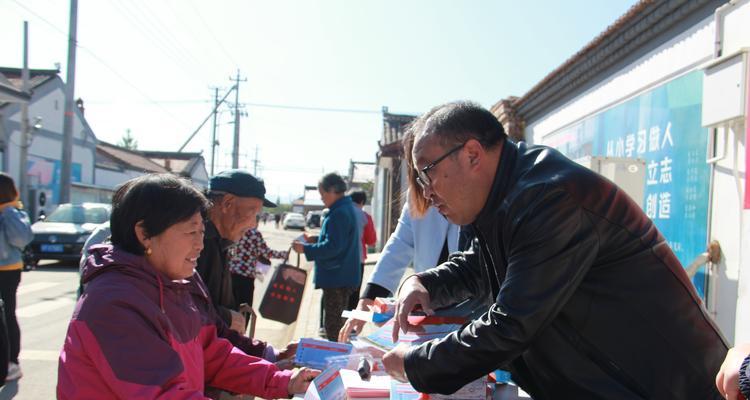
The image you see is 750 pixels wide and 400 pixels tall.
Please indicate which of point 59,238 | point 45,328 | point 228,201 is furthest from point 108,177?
point 228,201

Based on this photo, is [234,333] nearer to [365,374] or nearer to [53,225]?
[365,374]

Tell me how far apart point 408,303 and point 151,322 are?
29.6 inches

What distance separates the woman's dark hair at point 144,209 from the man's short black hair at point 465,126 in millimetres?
804

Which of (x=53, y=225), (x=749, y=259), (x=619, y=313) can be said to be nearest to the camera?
(x=619, y=313)

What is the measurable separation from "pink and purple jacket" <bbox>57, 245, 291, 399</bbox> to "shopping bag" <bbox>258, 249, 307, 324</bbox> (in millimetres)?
2121

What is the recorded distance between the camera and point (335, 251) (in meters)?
4.75

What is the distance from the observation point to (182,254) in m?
1.72

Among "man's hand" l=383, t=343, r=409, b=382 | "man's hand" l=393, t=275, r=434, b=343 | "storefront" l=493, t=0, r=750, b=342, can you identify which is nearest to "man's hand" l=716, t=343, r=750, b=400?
"man's hand" l=383, t=343, r=409, b=382

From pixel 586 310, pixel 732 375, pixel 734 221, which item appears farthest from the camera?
pixel 734 221

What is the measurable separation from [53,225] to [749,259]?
1267 centimetres

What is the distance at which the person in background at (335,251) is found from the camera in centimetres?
479

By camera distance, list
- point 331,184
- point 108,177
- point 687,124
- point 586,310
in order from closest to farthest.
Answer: point 586,310 < point 687,124 < point 331,184 < point 108,177

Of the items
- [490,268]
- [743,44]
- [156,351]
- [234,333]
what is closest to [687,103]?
[743,44]

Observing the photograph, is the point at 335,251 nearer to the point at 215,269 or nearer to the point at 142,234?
the point at 215,269
